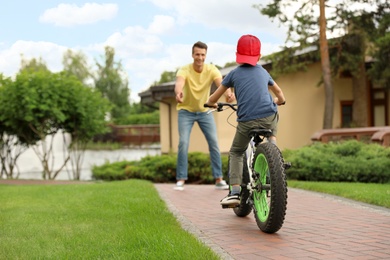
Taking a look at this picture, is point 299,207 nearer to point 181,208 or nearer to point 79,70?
point 181,208

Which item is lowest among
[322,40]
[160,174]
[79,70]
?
[160,174]

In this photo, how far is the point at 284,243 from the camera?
5293 millimetres

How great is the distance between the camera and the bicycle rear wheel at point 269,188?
5.59 m

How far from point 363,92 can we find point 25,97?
1273 centimetres

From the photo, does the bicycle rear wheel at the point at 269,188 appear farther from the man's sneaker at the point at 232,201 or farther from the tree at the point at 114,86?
the tree at the point at 114,86

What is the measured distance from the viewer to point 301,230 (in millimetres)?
5941

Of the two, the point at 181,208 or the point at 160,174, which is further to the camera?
the point at 160,174

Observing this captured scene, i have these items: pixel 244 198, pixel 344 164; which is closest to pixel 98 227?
pixel 244 198

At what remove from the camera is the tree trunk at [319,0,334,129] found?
2238cm

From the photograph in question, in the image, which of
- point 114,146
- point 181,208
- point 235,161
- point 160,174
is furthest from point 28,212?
point 114,146

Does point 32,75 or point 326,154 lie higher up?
point 32,75

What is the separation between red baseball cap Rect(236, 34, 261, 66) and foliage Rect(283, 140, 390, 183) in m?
7.43

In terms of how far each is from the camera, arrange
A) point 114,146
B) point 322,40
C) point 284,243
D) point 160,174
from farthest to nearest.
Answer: point 114,146
point 322,40
point 160,174
point 284,243

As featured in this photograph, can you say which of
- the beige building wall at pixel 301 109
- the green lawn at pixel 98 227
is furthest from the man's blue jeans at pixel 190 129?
the beige building wall at pixel 301 109
